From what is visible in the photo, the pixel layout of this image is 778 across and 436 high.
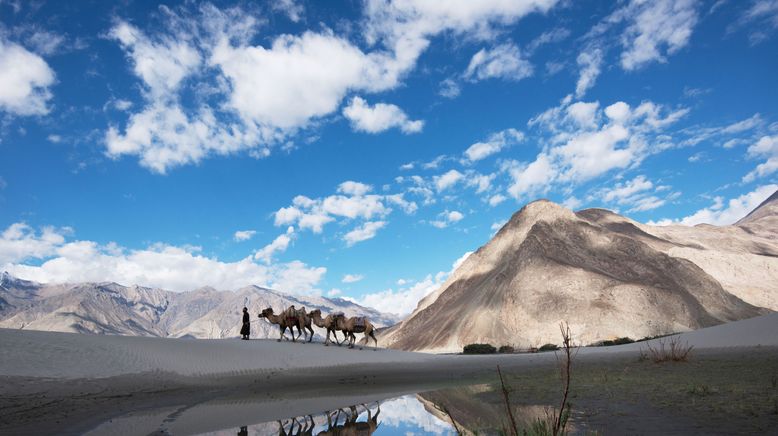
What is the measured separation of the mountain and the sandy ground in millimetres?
53046

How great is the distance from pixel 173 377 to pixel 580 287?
Result: 253 feet

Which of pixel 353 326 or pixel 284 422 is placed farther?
pixel 353 326

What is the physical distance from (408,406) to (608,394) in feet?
14.0

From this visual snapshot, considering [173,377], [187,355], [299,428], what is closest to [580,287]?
[187,355]

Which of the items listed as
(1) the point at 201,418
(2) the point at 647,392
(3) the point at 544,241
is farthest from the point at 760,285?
(1) the point at 201,418

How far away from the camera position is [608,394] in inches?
401

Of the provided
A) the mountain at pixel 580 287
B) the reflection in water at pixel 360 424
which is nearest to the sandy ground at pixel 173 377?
the reflection in water at pixel 360 424

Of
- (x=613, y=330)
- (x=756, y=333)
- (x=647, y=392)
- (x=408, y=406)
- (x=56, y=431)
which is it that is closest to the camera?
(x=56, y=431)

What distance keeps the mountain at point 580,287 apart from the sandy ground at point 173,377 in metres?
53.0

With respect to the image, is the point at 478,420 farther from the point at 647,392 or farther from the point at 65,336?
the point at 65,336

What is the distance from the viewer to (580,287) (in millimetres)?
82312

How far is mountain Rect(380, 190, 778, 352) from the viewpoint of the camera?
77062 millimetres

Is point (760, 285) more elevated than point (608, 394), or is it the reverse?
point (760, 285)

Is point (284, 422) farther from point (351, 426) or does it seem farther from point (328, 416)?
point (351, 426)
